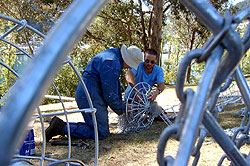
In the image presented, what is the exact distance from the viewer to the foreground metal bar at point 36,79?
10.0 inches

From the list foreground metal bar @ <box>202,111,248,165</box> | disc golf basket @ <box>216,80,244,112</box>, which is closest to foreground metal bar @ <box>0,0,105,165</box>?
foreground metal bar @ <box>202,111,248,165</box>

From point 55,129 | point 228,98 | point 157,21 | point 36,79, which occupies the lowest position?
point 36,79

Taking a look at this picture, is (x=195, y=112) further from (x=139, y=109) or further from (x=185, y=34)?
(x=185, y=34)

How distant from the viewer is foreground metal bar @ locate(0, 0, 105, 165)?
0.25 meters

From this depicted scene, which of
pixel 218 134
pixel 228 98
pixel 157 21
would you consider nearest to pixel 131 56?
pixel 228 98

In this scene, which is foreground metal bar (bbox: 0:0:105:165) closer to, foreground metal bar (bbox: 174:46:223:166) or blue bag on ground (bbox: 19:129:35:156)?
foreground metal bar (bbox: 174:46:223:166)

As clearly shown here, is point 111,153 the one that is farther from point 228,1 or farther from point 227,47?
point 228,1

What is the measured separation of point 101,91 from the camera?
3602 mm

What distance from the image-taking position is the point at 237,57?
20.5 inches

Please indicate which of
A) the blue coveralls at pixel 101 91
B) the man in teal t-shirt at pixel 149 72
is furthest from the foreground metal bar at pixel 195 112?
the man in teal t-shirt at pixel 149 72

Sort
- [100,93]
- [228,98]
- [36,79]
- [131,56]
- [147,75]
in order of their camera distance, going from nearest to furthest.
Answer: [36,79] → [100,93] → [131,56] → [228,98] → [147,75]

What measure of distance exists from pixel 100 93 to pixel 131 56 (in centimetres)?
63

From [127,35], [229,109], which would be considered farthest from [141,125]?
[127,35]

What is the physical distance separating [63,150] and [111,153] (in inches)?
21.8
